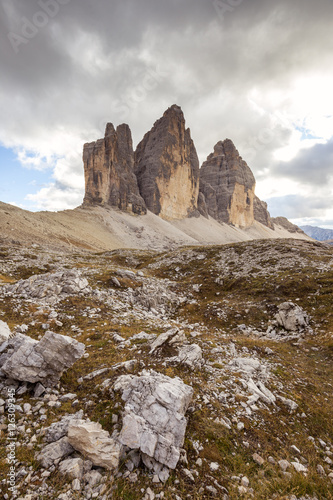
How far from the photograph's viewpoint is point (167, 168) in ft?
553

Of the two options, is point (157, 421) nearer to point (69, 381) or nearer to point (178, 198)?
point (69, 381)

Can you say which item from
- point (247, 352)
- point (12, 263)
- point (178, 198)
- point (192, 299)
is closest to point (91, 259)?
point (12, 263)

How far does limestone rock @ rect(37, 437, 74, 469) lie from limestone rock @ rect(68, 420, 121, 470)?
194 mm

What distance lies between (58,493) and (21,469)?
40.5 inches

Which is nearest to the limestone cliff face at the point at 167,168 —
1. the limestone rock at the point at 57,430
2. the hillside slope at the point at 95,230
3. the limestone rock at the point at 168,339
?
the hillside slope at the point at 95,230

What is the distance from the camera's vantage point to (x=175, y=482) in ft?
15.9

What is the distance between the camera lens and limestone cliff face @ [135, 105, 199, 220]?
16388 centimetres

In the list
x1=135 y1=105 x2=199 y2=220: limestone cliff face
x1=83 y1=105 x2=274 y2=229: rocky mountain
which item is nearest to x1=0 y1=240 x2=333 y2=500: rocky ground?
x1=83 y1=105 x2=274 y2=229: rocky mountain

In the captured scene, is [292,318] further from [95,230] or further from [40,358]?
[95,230]

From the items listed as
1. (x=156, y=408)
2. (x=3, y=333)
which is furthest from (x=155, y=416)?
(x=3, y=333)

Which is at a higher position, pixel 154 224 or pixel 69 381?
pixel 154 224

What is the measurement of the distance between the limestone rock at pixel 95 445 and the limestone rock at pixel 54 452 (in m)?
0.19

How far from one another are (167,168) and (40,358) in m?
175

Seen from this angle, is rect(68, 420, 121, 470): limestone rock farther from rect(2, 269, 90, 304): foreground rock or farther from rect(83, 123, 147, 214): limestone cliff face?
rect(83, 123, 147, 214): limestone cliff face
